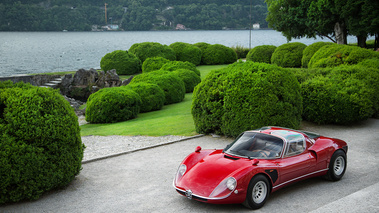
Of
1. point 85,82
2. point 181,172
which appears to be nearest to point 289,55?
point 85,82

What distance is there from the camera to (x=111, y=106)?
55.9ft

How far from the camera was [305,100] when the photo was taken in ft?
45.5

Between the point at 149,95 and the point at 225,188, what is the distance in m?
13.0

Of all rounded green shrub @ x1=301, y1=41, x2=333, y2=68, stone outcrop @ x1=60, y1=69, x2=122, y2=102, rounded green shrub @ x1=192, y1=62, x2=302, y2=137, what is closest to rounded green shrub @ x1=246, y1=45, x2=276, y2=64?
rounded green shrub @ x1=301, y1=41, x2=333, y2=68

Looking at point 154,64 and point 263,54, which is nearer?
point 154,64

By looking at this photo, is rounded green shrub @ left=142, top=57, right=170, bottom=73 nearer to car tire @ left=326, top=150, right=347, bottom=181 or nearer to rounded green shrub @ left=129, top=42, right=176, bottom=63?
rounded green shrub @ left=129, top=42, right=176, bottom=63

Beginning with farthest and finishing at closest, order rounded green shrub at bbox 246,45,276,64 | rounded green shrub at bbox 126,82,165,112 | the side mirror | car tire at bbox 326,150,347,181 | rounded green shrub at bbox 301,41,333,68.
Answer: rounded green shrub at bbox 246,45,276,64, rounded green shrub at bbox 301,41,333,68, rounded green shrub at bbox 126,82,165,112, car tire at bbox 326,150,347,181, the side mirror

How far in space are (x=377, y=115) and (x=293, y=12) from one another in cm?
2122

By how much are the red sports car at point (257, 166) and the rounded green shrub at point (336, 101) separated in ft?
17.7

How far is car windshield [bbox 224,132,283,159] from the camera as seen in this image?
24.2 ft

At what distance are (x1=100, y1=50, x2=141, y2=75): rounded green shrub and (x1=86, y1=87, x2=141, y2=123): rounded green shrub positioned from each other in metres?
15.8

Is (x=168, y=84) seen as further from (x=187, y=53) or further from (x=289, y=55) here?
(x=187, y=53)

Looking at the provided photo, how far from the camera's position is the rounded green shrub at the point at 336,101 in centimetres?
1339

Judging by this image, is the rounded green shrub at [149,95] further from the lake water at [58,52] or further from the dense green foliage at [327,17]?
the lake water at [58,52]
